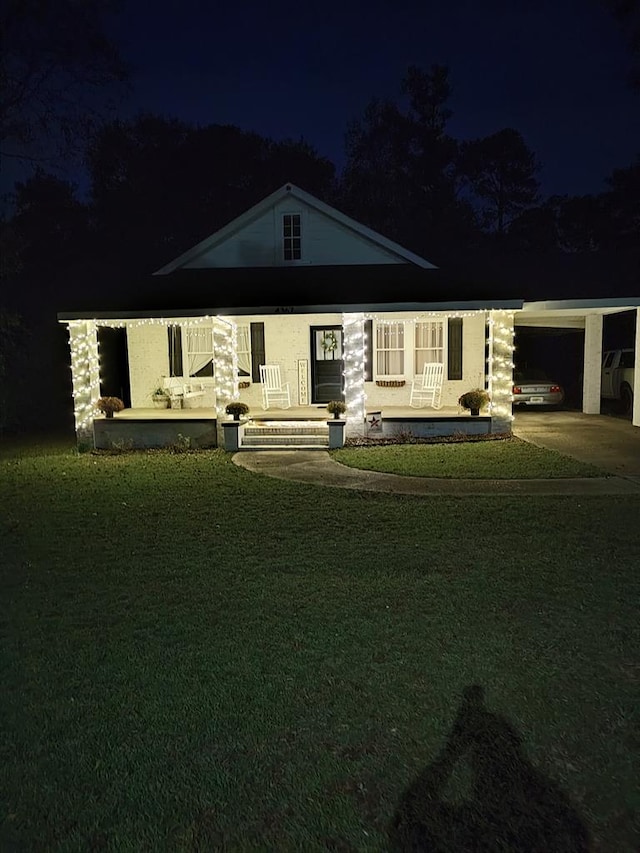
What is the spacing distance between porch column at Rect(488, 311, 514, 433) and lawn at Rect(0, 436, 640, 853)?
18.7 feet

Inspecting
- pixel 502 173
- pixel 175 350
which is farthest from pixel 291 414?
pixel 502 173

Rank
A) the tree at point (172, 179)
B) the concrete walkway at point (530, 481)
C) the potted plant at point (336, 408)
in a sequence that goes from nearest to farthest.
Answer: the concrete walkway at point (530, 481) → the potted plant at point (336, 408) → the tree at point (172, 179)

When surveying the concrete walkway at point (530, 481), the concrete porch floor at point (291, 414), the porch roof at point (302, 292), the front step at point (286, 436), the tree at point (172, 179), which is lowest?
the concrete walkway at point (530, 481)

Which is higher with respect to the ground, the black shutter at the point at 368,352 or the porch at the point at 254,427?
the black shutter at the point at 368,352

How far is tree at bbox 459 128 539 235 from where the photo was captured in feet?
101

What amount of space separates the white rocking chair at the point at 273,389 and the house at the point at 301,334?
128 mm

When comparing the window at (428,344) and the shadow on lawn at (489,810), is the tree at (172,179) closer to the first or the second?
the window at (428,344)

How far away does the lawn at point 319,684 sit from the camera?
99.1 inches

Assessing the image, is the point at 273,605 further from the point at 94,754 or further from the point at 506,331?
the point at 506,331

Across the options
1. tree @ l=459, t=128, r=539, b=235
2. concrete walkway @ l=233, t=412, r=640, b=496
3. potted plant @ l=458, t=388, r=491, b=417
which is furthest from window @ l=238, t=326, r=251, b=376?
tree @ l=459, t=128, r=539, b=235

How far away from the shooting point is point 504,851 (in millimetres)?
2328

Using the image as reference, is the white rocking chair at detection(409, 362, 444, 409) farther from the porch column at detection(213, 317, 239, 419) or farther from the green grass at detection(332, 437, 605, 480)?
the porch column at detection(213, 317, 239, 419)

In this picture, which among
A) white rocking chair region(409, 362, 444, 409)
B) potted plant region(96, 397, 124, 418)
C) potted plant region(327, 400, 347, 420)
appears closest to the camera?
potted plant region(327, 400, 347, 420)

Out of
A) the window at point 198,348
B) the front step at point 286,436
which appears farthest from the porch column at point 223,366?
the window at point 198,348
